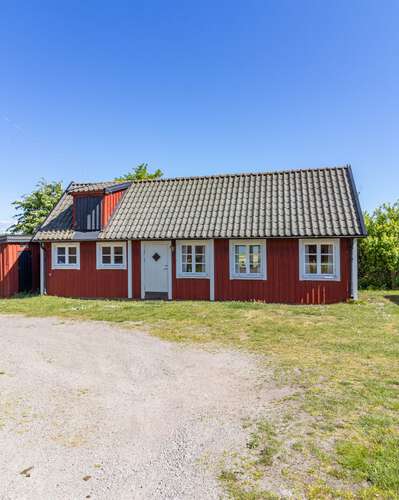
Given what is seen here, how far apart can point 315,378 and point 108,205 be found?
12424mm

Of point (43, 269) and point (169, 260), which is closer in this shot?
point (169, 260)

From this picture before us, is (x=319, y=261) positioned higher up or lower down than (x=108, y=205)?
lower down

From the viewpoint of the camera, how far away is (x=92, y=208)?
49.8 ft

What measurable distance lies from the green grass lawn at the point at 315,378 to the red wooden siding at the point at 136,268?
2107 mm

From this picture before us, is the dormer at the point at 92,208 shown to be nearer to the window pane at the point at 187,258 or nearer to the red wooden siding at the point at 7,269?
the red wooden siding at the point at 7,269

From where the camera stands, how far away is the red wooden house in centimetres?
1295

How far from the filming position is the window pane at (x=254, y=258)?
13531 millimetres

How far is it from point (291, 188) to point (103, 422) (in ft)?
42.8

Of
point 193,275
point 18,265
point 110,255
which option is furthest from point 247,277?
point 18,265

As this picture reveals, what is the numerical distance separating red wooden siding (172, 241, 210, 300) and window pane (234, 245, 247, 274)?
1.35 metres

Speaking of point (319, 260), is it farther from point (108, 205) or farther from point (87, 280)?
point (87, 280)

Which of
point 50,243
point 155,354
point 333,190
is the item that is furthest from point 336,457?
point 50,243

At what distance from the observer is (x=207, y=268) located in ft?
45.8

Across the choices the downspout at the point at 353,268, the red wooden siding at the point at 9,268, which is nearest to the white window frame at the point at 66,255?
the red wooden siding at the point at 9,268
